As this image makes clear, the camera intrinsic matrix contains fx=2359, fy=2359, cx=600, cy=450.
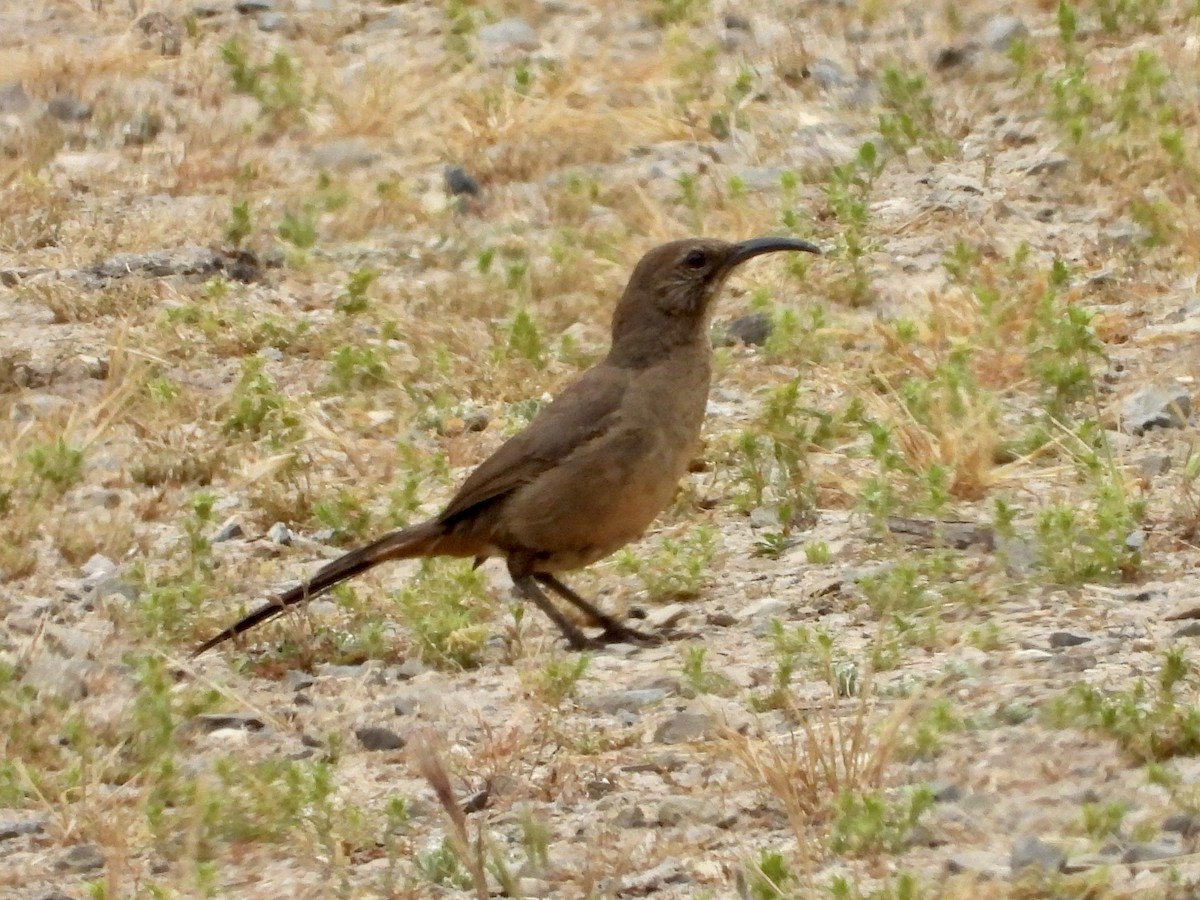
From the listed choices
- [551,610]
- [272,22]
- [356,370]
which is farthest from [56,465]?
[272,22]

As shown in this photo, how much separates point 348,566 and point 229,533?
0.92 meters

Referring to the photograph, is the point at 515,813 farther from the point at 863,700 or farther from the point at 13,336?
the point at 13,336

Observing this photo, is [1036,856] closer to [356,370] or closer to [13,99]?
[356,370]

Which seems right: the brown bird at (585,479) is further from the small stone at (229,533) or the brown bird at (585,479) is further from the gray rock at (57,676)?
the small stone at (229,533)

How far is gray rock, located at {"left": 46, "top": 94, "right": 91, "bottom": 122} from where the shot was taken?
11047 millimetres

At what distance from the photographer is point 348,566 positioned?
21.5 feet

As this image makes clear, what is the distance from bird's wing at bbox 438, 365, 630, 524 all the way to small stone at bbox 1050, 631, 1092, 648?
1.50 meters

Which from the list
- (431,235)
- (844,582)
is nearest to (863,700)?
(844,582)

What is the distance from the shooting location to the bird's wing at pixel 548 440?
6.61 m

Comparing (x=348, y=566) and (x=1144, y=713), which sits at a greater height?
(x=1144, y=713)

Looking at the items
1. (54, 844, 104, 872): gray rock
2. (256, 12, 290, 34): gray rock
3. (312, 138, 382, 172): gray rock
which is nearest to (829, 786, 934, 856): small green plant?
(54, 844, 104, 872): gray rock

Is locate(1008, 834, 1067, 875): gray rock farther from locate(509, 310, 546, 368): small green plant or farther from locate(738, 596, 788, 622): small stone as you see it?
locate(509, 310, 546, 368): small green plant

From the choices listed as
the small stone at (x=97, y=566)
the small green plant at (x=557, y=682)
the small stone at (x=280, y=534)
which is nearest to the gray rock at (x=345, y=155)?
the small stone at (x=280, y=534)

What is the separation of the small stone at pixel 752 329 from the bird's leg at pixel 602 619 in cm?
195
